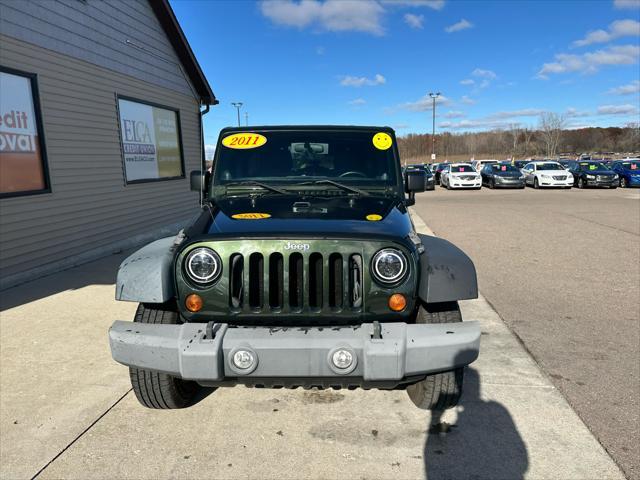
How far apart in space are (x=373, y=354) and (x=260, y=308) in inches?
27.3

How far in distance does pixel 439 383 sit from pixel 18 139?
6813 mm

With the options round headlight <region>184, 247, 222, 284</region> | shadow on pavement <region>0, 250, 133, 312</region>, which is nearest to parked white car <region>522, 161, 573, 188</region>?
shadow on pavement <region>0, 250, 133, 312</region>

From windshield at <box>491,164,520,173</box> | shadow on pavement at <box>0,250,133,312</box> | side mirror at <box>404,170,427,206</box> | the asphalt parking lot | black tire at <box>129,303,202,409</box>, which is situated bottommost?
the asphalt parking lot

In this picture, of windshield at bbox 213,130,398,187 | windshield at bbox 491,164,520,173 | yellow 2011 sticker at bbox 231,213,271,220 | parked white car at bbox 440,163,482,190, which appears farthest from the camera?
windshield at bbox 491,164,520,173

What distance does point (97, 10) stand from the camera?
851 centimetres

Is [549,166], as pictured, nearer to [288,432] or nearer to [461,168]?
[461,168]

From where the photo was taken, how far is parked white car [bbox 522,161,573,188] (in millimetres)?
24594

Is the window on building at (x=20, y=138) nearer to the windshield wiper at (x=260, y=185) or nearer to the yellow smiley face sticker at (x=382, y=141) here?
the windshield wiper at (x=260, y=185)

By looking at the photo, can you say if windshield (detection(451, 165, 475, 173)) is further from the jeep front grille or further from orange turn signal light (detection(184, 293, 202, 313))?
orange turn signal light (detection(184, 293, 202, 313))

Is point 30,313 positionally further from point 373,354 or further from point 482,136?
point 482,136

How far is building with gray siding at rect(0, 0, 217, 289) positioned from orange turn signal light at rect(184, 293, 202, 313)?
3651 mm

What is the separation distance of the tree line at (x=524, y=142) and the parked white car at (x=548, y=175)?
54.1 m

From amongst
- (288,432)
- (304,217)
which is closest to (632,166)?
(304,217)

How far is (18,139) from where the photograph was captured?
655 cm
